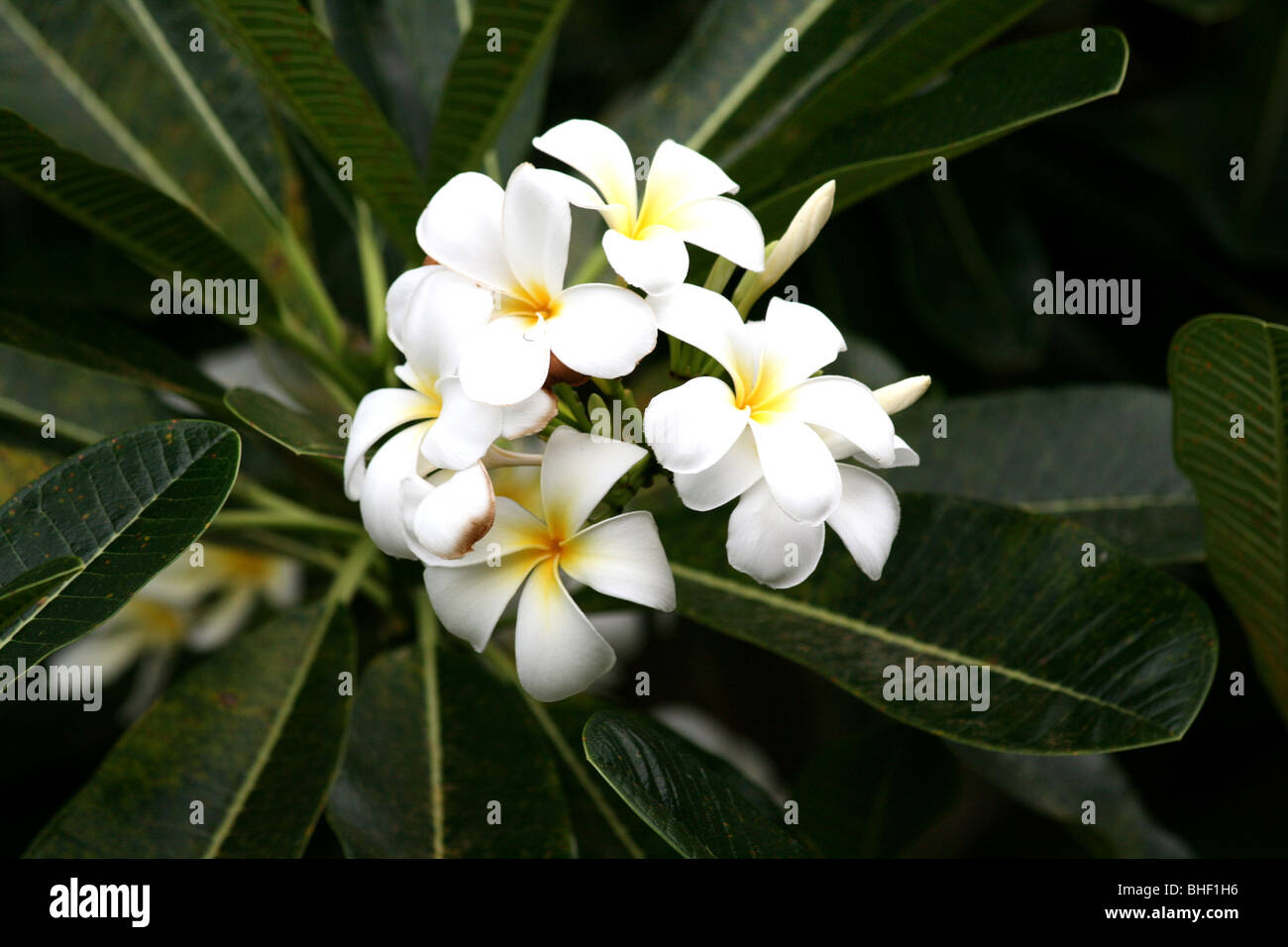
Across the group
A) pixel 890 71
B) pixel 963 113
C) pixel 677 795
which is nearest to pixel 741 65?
pixel 890 71

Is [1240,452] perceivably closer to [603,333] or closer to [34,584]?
[603,333]

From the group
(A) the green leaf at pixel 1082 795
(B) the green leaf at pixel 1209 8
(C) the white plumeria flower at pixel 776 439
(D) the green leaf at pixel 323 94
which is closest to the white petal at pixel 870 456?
(C) the white plumeria flower at pixel 776 439

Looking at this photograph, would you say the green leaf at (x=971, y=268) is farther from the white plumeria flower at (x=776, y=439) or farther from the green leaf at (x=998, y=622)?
the white plumeria flower at (x=776, y=439)

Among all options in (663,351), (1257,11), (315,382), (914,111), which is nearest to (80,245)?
(315,382)

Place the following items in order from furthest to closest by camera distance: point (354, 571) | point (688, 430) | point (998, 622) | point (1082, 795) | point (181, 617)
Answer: point (181, 617)
point (1082, 795)
point (354, 571)
point (998, 622)
point (688, 430)

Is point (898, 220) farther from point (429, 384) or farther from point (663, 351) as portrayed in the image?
point (429, 384)
